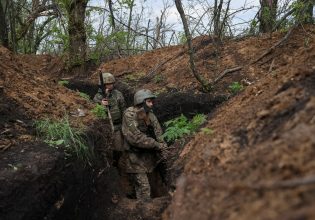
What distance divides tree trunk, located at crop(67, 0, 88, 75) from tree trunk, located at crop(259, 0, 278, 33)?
5371 mm

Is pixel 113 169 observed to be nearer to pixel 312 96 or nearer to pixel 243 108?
pixel 243 108

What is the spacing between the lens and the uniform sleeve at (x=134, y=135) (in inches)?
303

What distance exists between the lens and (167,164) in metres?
7.43

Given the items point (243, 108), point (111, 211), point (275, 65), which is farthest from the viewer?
point (275, 65)

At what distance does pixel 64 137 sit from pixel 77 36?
23.4 ft

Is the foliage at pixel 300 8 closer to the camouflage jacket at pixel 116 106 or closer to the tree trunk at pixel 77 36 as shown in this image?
the camouflage jacket at pixel 116 106

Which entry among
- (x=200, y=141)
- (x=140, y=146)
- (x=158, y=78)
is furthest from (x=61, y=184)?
(x=158, y=78)

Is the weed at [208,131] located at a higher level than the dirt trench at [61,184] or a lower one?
higher

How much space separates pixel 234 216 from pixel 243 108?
3.15m

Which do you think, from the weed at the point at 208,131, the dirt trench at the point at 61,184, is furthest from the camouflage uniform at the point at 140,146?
the weed at the point at 208,131

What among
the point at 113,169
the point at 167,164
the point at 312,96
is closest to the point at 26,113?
the point at 113,169

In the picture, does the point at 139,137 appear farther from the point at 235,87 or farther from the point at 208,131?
the point at 235,87

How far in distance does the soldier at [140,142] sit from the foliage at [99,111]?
1078 mm

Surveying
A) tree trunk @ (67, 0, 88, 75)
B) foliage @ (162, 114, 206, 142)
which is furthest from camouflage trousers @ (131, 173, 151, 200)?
tree trunk @ (67, 0, 88, 75)
